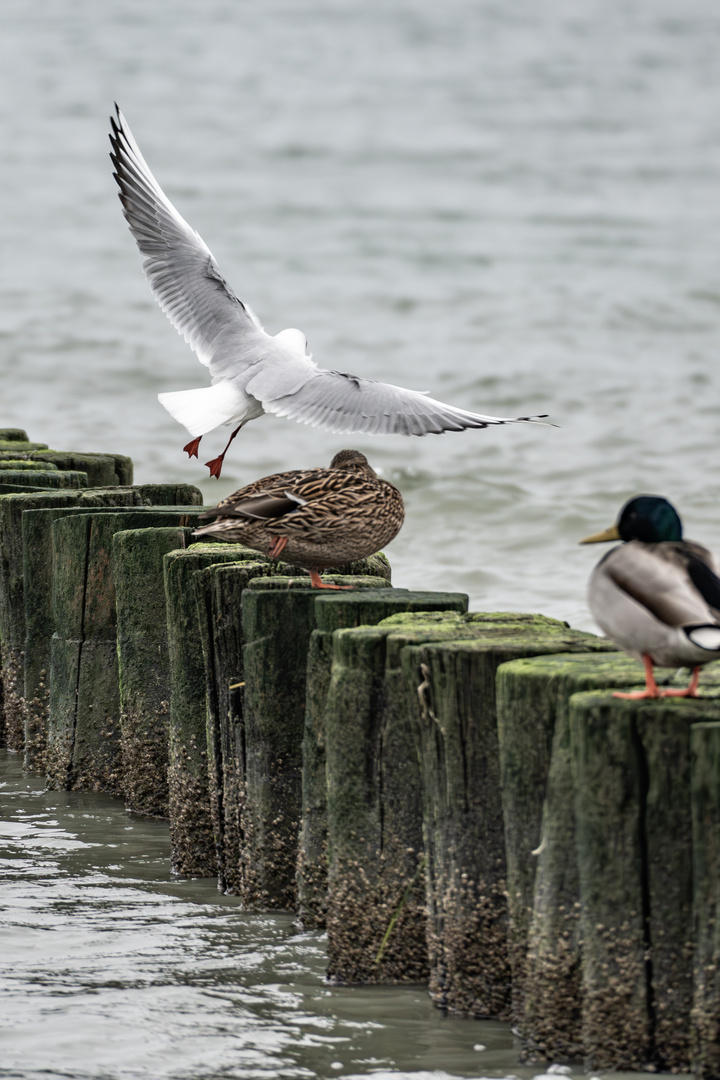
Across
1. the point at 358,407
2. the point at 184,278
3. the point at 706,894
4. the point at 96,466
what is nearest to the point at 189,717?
the point at 358,407

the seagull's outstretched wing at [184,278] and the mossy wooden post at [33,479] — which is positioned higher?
the seagull's outstretched wing at [184,278]

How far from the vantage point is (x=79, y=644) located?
6.39 meters

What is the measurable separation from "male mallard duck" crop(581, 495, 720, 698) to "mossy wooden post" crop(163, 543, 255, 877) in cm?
225

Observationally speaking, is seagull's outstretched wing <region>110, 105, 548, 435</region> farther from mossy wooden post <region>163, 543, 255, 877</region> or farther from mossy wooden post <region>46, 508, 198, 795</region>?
mossy wooden post <region>163, 543, 255, 877</region>

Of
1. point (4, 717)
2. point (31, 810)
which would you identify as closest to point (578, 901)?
point (31, 810)

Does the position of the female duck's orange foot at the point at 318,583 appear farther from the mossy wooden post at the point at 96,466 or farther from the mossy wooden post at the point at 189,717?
the mossy wooden post at the point at 96,466

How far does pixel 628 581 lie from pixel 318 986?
1.63 m

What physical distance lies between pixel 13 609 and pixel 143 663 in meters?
1.48

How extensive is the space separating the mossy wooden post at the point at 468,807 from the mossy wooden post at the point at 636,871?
1.53 ft

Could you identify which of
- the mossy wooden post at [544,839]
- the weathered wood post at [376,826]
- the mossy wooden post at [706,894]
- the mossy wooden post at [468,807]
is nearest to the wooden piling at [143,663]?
the weathered wood post at [376,826]

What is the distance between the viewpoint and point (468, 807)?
3760mm

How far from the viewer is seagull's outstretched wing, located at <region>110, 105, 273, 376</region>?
7441 mm

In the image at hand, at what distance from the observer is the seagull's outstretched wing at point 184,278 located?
7.44 m

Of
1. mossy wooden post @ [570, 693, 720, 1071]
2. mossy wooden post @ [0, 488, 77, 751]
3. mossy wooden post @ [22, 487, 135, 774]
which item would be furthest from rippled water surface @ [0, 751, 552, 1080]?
mossy wooden post @ [0, 488, 77, 751]
